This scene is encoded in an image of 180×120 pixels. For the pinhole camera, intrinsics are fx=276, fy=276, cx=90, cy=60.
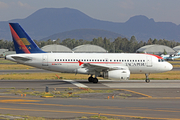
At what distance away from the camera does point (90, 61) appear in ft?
121

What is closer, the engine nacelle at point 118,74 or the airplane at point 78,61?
the engine nacelle at point 118,74

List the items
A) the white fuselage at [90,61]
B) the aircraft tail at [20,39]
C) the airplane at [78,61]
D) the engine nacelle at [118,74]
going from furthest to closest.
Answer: the aircraft tail at [20,39] < the white fuselage at [90,61] < the airplane at [78,61] < the engine nacelle at [118,74]

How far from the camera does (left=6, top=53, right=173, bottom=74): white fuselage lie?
36688 millimetres

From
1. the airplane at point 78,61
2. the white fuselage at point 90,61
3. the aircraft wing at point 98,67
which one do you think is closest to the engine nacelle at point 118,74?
the airplane at point 78,61

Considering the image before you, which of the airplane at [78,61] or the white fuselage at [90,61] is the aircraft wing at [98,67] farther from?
the white fuselage at [90,61]

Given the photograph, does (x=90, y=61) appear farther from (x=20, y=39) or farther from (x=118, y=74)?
(x=20, y=39)

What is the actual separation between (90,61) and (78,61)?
2.05 metres

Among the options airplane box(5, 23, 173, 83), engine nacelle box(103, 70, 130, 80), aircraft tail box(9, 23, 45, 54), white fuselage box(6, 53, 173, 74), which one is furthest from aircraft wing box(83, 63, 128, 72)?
aircraft tail box(9, 23, 45, 54)

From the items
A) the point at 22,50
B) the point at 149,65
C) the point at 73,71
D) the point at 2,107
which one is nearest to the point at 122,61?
the point at 149,65

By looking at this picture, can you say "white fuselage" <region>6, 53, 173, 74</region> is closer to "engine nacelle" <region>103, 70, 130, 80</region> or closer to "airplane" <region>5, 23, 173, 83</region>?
"airplane" <region>5, 23, 173, 83</region>

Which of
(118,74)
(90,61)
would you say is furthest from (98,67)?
(118,74)

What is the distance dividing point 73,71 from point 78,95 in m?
12.1

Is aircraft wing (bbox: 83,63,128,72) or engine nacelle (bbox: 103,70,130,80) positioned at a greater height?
aircraft wing (bbox: 83,63,128,72)

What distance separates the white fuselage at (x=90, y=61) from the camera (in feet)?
120
